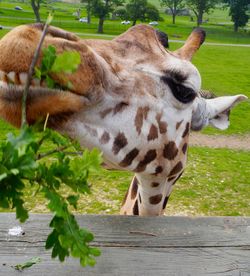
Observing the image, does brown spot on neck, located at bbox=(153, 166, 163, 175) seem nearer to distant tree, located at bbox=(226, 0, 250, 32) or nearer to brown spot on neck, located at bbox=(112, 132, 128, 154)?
brown spot on neck, located at bbox=(112, 132, 128, 154)

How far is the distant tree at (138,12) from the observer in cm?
3762

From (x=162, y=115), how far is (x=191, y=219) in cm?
43

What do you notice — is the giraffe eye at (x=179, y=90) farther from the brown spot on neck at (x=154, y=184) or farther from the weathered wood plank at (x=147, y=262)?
the weathered wood plank at (x=147, y=262)

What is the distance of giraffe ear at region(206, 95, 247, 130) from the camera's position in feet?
7.96

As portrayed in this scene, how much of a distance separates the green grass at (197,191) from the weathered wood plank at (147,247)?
124 inches

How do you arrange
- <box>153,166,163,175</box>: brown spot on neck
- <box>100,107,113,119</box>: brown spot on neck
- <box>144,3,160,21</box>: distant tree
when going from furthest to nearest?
<box>144,3,160,21</box>: distant tree
<box>153,166,163,175</box>: brown spot on neck
<box>100,107,113,119</box>: brown spot on neck

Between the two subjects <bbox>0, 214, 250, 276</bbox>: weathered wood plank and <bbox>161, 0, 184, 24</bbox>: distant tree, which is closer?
<bbox>0, 214, 250, 276</bbox>: weathered wood plank

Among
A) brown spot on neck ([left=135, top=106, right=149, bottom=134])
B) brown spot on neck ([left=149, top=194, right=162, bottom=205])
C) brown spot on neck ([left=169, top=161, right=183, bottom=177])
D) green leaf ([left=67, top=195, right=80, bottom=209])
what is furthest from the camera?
brown spot on neck ([left=149, top=194, right=162, bottom=205])

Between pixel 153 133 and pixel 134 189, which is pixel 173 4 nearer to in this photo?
pixel 134 189

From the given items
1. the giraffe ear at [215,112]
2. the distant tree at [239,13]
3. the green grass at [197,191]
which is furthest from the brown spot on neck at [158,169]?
the distant tree at [239,13]

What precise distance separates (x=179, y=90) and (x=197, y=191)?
455cm

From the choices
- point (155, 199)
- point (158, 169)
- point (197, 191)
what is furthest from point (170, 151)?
point (197, 191)

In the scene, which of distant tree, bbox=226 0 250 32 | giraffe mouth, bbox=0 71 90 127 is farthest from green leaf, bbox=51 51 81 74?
distant tree, bbox=226 0 250 32

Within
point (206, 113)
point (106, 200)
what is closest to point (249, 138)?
point (106, 200)
